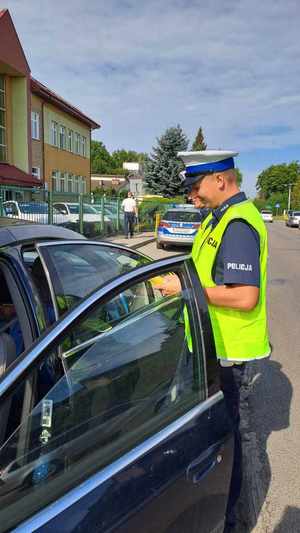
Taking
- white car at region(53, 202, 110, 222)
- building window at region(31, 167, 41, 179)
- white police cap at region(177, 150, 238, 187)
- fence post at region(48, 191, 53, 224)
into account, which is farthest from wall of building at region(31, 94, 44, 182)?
white police cap at region(177, 150, 238, 187)

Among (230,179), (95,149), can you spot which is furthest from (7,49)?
(95,149)

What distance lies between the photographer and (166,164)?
41.3 m

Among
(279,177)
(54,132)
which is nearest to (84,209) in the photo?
(54,132)

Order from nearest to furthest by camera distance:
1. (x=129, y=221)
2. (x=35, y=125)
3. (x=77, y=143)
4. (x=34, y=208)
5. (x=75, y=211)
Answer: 1. (x=34, y=208)
2. (x=75, y=211)
3. (x=129, y=221)
4. (x=35, y=125)
5. (x=77, y=143)

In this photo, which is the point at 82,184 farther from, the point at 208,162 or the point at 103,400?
the point at 103,400

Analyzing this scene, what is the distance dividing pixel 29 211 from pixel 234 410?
812 cm

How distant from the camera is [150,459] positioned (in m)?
1.37

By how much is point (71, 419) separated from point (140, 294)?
30.8 inches

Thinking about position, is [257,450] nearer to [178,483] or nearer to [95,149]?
[178,483]

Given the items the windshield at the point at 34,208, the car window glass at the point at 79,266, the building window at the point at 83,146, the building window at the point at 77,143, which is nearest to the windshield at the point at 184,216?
the windshield at the point at 34,208

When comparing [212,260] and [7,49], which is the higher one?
[7,49]

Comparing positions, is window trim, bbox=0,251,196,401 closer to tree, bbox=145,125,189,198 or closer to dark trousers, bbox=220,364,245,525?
dark trousers, bbox=220,364,245,525

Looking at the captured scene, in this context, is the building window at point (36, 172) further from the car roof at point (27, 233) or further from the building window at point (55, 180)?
the car roof at point (27, 233)

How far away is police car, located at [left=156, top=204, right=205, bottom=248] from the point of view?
1477 cm
